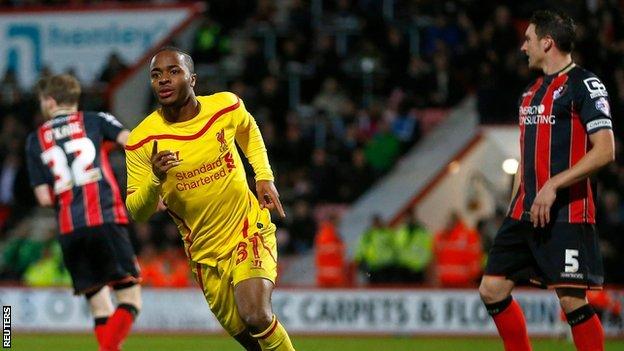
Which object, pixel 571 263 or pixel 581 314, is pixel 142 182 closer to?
pixel 571 263

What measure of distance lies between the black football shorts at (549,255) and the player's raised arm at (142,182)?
195 centimetres

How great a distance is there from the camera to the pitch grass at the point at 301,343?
42.6 ft

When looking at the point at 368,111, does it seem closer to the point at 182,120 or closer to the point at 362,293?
the point at 362,293

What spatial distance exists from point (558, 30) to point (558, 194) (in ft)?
3.05

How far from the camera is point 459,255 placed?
53.8 ft

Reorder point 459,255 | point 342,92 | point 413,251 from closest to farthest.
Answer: point 459,255, point 413,251, point 342,92

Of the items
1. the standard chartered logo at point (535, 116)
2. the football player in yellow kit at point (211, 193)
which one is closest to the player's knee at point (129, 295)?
the football player in yellow kit at point (211, 193)

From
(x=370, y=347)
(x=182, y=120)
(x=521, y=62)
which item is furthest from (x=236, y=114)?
(x=521, y=62)

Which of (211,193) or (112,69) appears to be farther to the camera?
(112,69)

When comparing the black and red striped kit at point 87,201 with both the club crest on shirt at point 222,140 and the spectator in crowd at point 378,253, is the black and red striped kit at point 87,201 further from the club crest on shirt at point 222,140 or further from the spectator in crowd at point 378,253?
the spectator in crowd at point 378,253

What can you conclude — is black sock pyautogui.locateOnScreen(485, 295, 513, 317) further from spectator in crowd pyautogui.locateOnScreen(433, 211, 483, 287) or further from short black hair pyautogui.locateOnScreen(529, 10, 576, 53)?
spectator in crowd pyautogui.locateOnScreen(433, 211, 483, 287)

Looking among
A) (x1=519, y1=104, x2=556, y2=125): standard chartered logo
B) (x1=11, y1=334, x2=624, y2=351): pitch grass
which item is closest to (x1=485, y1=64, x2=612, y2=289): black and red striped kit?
(x1=519, y1=104, x2=556, y2=125): standard chartered logo

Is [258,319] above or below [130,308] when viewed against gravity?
above

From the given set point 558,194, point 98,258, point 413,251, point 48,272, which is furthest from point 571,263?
point 48,272
